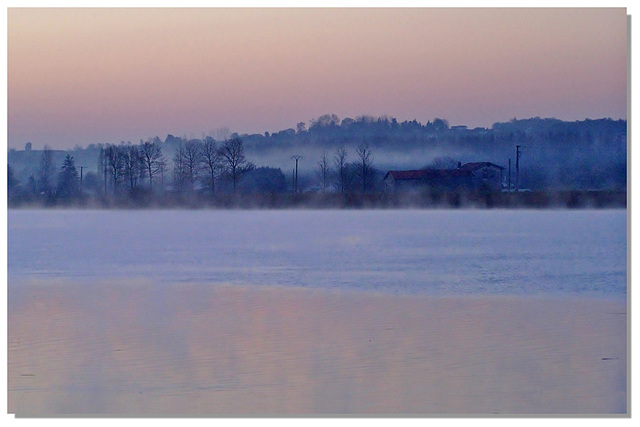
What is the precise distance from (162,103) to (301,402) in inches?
167

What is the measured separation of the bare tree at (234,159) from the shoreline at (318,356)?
2.36 metres

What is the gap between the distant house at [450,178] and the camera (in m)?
A: 9.91

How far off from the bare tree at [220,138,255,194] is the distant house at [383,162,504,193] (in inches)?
62.8

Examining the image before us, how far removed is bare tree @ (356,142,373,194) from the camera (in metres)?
10.2

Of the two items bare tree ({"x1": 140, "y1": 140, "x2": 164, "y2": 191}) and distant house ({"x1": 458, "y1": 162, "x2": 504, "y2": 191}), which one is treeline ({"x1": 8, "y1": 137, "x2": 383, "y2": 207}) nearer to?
bare tree ({"x1": 140, "y1": 140, "x2": 164, "y2": 191})

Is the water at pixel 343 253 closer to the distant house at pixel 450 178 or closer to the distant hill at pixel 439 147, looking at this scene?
the distant hill at pixel 439 147

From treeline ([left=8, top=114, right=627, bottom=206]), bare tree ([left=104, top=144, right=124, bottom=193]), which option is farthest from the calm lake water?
bare tree ([left=104, top=144, right=124, bottom=193])

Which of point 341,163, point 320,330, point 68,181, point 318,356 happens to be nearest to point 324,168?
point 341,163

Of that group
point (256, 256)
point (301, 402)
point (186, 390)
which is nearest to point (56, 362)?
point (186, 390)

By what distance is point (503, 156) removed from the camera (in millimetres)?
9281

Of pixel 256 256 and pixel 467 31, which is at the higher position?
pixel 467 31

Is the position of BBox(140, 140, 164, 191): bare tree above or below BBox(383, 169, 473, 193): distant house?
above
